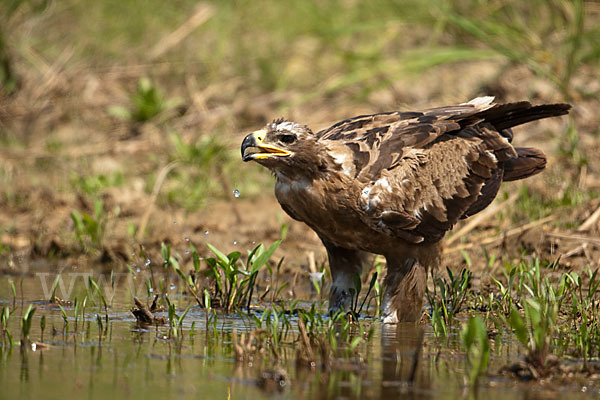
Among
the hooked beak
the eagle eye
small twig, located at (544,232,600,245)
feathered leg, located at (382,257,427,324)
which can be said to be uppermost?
the eagle eye

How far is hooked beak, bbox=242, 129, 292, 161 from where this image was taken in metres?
4.98

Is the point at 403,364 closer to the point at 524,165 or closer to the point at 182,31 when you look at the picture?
the point at 524,165

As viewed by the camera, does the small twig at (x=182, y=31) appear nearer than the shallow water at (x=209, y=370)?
No

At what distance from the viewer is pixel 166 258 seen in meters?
5.76

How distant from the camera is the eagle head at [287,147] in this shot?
5.10 metres

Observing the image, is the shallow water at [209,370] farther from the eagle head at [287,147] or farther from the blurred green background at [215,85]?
the blurred green background at [215,85]

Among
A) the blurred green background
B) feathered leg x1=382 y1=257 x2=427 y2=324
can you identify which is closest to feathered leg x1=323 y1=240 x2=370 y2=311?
feathered leg x1=382 y1=257 x2=427 y2=324

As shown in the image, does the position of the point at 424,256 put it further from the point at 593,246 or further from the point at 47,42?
the point at 47,42

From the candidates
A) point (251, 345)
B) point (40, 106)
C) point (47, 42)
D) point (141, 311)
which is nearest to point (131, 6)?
point (47, 42)

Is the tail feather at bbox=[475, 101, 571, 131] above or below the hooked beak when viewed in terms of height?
above

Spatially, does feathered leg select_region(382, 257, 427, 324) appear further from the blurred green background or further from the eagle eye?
the blurred green background

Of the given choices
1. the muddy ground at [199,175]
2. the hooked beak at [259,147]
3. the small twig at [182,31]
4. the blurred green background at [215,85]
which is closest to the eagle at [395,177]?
the hooked beak at [259,147]

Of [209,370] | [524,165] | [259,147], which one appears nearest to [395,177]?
[259,147]

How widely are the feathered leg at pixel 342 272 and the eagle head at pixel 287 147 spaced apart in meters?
0.76
